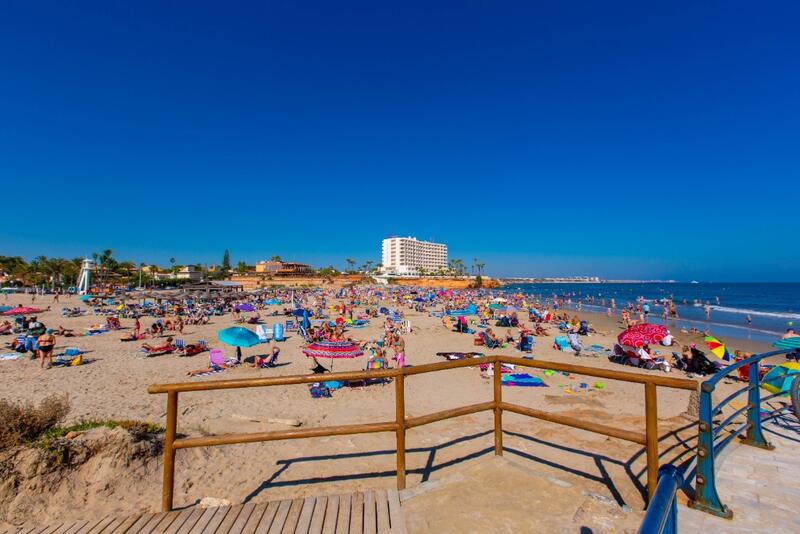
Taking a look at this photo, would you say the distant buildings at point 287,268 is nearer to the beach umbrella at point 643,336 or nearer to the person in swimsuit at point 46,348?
the person in swimsuit at point 46,348

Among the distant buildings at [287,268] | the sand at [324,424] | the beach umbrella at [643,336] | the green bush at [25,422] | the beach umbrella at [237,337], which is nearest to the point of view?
the sand at [324,424]

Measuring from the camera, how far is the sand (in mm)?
4141

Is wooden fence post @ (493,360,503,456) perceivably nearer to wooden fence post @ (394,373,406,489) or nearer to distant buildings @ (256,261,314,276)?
wooden fence post @ (394,373,406,489)

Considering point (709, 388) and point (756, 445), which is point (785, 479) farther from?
point (709, 388)

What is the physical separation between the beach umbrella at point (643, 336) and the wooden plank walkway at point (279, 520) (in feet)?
41.6

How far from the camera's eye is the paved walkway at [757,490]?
2367 millimetres

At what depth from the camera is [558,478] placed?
318 cm

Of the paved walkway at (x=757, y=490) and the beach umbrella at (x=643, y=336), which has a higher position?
the paved walkway at (x=757, y=490)

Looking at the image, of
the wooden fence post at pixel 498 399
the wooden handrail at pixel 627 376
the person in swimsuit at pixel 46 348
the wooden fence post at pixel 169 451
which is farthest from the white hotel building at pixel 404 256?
the wooden fence post at pixel 169 451

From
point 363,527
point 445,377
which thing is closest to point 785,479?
point 363,527

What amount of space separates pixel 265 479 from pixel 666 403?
334 inches

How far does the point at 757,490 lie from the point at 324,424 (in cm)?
591

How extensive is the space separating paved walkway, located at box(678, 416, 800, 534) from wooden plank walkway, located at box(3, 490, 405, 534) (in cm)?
186

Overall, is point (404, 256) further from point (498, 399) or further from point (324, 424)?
point (498, 399)
